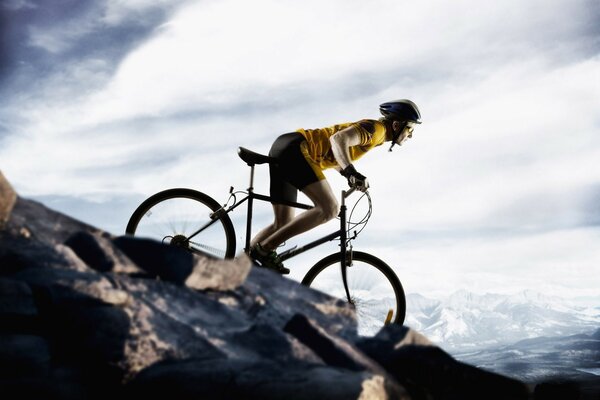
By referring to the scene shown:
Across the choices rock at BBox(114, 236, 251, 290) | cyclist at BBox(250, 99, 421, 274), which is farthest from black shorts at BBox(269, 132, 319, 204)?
rock at BBox(114, 236, 251, 290)

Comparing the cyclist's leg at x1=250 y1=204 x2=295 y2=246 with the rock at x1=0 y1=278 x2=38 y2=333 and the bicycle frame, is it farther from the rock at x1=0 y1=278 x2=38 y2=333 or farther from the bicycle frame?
the rock at x1=0 y1=278 x2=38 y2=333

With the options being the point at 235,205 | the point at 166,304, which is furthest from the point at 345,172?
the point at 166,304

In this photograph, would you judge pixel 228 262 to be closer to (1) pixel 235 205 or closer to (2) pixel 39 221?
(2) pixel 39 221

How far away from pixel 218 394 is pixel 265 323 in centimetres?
130

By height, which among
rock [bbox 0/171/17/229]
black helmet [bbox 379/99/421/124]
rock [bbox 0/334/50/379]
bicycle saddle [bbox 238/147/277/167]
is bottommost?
rock [bbox 0/334/50/379]

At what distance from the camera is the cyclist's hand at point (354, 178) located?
898 cm

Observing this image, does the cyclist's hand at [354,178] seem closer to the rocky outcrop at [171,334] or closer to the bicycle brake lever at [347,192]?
the bicycle brake lever at [347,192]

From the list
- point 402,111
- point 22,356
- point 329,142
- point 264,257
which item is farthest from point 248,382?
point 402,111

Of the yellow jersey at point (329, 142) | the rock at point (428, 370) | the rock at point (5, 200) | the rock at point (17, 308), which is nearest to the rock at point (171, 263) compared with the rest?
the rock at point (5, 200)

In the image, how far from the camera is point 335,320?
6.73 meters

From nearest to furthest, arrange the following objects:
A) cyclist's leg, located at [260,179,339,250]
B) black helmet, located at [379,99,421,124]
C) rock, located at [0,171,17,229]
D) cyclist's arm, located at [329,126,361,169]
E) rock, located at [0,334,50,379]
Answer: rock, located at [0,334,50,379] < rock, located at [0,171,17,229] < cyclist's arm, located at [329,126,361,169] < cyclist's leg, located at [260,179,339,250] < black helmet, located at [379,99,421,124]

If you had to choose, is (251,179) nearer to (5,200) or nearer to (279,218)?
(279,218)

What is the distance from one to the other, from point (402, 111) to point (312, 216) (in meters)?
2.28

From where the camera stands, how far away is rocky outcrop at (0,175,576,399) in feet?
16.0
